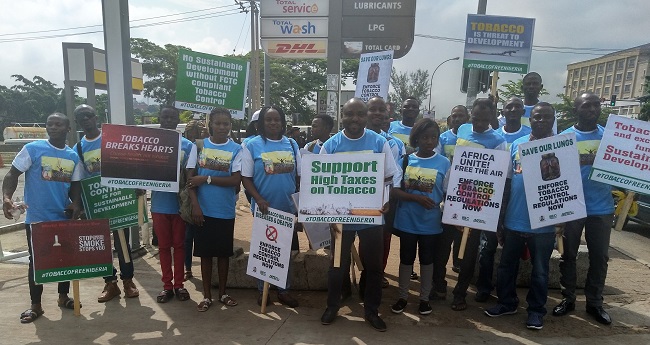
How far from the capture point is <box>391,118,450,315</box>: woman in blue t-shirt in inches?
146

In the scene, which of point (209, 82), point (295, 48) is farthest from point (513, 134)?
point (295, 48)

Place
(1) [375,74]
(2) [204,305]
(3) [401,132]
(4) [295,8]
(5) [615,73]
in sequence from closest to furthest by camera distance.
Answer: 1. (2) [204,305]
2. (3) [401,132]
3. (1) [375,74]
4. (4) [295,8]
5. (5) [615,73]

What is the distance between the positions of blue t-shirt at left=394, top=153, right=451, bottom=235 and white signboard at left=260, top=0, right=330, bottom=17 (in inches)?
327

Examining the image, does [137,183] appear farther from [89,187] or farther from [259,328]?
[259,328]

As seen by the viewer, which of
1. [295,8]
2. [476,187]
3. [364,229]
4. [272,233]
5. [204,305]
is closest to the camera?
[364,229]

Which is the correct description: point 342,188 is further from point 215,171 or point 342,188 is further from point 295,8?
point 295,8

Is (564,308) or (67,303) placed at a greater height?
(564,308)

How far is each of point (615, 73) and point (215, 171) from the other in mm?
102288

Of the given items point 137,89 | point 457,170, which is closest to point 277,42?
point 137,89

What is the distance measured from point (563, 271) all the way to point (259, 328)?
2.94 metres

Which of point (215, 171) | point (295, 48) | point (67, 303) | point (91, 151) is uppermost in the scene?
point (295, 48)

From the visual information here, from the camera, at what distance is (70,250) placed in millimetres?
3828

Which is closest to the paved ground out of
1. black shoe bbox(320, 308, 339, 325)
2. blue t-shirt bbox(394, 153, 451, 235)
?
black shoe bbox(320, 308, 339, 325)

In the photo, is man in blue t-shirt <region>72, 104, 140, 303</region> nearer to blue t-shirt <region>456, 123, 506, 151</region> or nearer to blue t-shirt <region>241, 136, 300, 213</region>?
blue t-shirt <region>241, 136, 300, 213</region>
